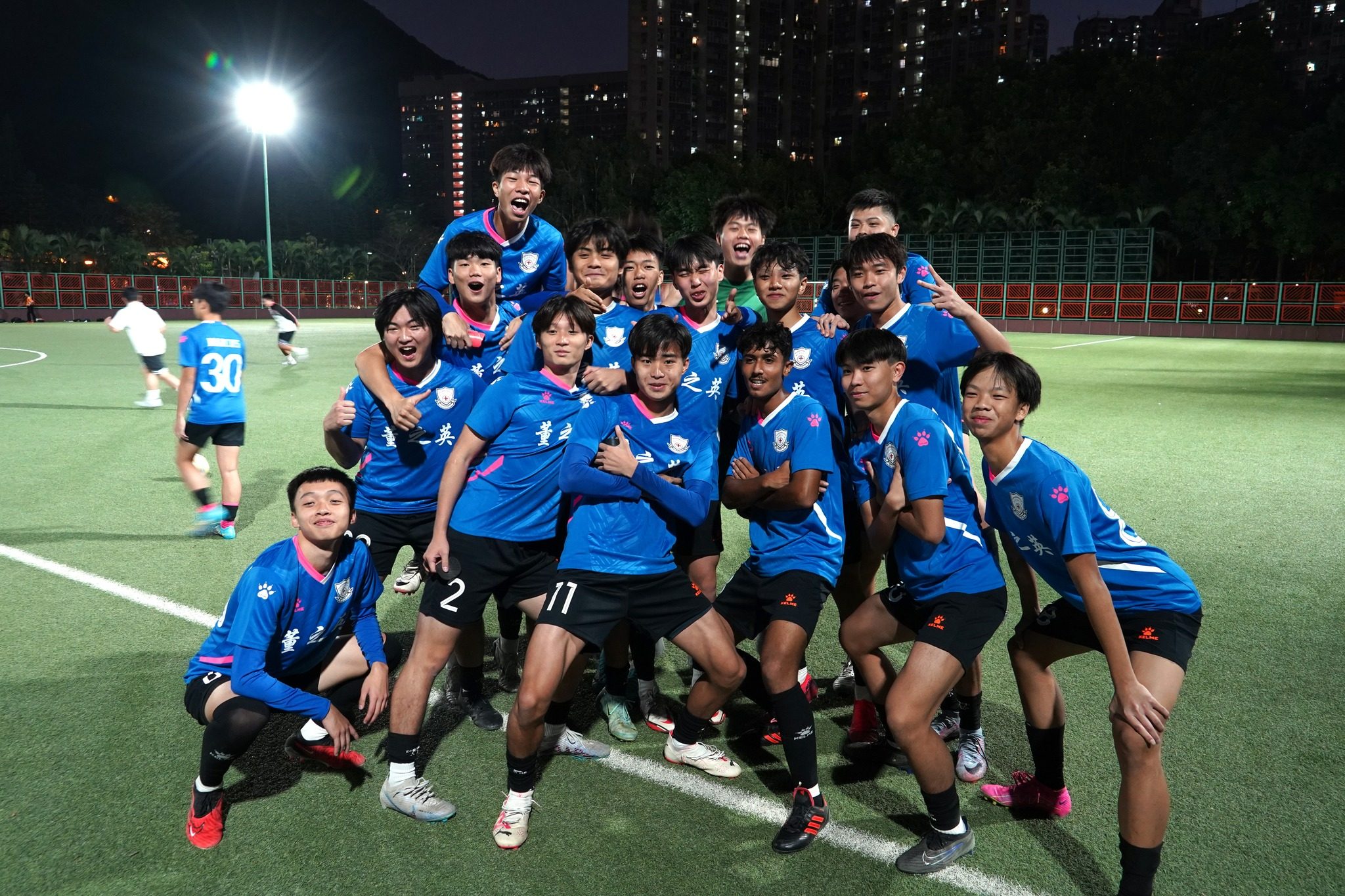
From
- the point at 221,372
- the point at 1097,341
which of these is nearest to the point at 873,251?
the point at 221,372

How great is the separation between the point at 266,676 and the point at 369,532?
105 centimetres

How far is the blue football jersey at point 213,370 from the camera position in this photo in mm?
7727

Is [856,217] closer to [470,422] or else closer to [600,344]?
[600,344]

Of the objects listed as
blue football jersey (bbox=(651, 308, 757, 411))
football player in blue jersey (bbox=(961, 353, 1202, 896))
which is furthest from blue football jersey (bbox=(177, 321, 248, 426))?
football player in blue jersey (bbox=(961, 353, 1202, 896))

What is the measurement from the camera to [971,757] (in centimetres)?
404

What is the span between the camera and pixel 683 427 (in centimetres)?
406

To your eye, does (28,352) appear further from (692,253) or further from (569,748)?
(569,748)

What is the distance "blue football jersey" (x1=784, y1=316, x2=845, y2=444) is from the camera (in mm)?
4547

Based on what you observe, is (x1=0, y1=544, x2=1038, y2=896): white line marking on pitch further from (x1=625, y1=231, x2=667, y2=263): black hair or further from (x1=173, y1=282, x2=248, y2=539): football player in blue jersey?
(x1=173, y1=282, x2=248, y2=539): football player in blue jersey

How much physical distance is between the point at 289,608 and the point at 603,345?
195 centimetres

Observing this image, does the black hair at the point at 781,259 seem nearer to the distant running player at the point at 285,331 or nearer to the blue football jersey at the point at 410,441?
the blue football jersey at the point at 410,441

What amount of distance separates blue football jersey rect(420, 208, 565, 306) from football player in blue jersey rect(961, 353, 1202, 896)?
3093mm

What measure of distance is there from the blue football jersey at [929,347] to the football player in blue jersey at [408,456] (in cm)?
228

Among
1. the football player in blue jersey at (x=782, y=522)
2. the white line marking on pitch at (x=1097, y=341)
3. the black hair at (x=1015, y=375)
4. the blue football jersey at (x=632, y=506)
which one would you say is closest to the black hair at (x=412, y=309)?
the blue football jersey at (x=632, y=506)
